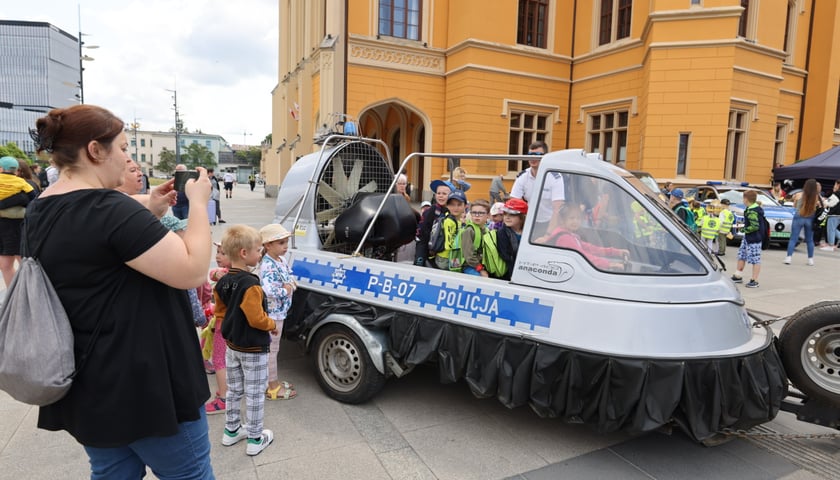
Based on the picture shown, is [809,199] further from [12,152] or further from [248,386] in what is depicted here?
[12,152]

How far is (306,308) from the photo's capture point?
13.8 ft

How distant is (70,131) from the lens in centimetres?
154

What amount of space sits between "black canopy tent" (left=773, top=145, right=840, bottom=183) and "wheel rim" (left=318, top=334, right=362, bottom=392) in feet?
64.8

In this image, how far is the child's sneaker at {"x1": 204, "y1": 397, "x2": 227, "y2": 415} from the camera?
3.82 meters

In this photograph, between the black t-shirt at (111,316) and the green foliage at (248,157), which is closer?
the black t-shirt at (111,316)

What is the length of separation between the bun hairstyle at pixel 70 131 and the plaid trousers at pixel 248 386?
6.29 feet

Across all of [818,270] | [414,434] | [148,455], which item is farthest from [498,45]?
[148,455]

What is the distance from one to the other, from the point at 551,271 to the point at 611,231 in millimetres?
452

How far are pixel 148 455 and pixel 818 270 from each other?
12.9 metres

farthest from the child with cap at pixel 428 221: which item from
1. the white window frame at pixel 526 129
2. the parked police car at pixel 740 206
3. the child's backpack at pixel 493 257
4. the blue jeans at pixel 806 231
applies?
the white window frame at pixel 526 129

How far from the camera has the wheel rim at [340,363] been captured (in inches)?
153

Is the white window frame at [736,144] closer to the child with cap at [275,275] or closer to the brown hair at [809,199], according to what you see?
the brown hair at [809,199]

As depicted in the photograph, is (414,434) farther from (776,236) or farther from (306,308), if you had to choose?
(776,236)

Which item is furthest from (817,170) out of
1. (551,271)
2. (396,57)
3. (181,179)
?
(181,179)
